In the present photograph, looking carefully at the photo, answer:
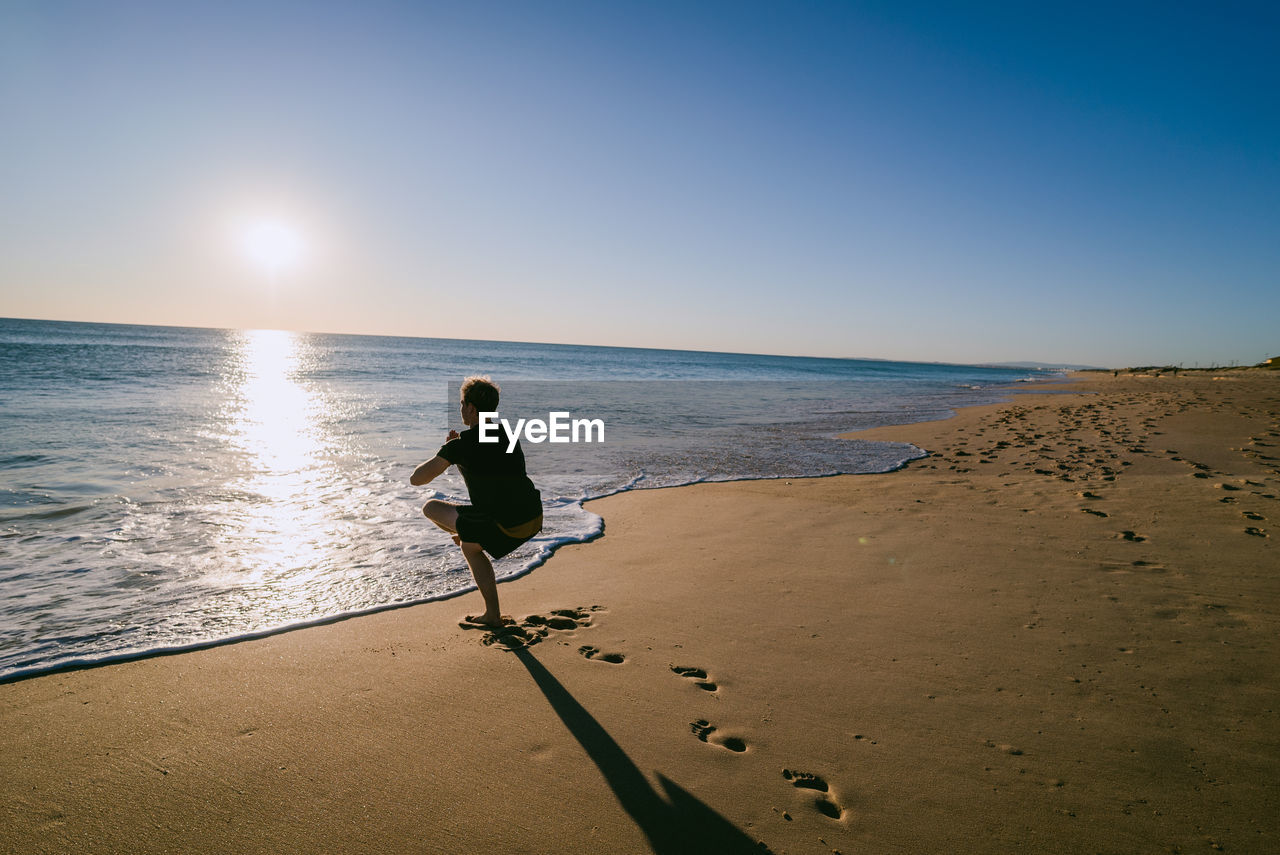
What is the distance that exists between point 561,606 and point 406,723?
1.60 m

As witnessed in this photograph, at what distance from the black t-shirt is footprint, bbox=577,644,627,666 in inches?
38.8

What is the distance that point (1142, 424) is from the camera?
12.3 meters

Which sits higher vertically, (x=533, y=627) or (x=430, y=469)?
(x=430, y=469)

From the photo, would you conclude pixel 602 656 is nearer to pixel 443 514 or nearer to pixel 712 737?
pixel 712 737

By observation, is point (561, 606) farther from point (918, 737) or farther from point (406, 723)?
point (918, 737)

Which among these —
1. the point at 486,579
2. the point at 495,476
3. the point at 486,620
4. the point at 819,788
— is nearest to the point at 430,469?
the point at 495,476

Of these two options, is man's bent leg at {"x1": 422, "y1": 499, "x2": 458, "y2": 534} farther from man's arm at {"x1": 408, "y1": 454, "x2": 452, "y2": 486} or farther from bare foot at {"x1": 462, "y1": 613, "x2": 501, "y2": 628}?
bare foot at {"x1": 462, "y1": 613, "x2": 501, "y2": 628}

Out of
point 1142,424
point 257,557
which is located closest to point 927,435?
point 1142,424

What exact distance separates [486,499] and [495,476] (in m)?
0.18

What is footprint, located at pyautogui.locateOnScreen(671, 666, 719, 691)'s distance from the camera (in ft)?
10.5

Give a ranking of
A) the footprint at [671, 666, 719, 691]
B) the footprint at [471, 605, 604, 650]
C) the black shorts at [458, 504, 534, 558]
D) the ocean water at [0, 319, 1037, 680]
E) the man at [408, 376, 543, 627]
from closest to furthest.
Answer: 1. the footprint at [671, 666, 719, 691]
2. the footprint at [471, 605, 604, 650]
3. the man at [408, 376, 543, 627]
4. the black shorts at [458, 504, 534, 558]
5. the ocean water at [0, 319, 1037, 680]

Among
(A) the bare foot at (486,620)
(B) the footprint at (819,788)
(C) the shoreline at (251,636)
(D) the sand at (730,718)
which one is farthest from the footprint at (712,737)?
(C) the shoreline at (251,636)

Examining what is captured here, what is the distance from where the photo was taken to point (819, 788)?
2.44 meters

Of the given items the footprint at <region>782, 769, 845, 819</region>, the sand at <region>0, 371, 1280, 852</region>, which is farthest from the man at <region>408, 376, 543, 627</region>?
the footprint at <region>782, 769, 845, 819</region>
